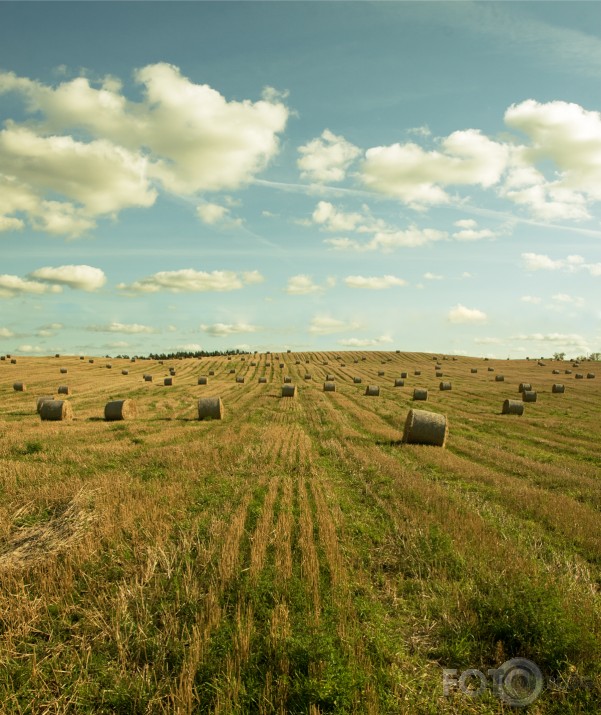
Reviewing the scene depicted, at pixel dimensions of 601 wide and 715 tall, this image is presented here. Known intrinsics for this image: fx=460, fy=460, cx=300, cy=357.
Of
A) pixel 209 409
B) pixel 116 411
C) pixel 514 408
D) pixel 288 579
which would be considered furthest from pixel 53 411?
pixel 514 408

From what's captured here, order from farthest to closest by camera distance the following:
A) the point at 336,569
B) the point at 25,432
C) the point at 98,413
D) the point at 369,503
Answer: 1. the point at 98,413
2. the point at 25,432
3. the point at 369,503
4. the point at 336,569

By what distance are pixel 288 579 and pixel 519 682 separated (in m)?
3.14

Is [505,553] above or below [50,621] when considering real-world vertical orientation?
above

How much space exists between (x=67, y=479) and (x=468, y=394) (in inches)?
1469

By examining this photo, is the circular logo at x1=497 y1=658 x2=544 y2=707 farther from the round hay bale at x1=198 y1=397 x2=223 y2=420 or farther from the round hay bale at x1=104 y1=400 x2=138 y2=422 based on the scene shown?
the round hay bale at x1=104 y1=400 x2=138 y2=422

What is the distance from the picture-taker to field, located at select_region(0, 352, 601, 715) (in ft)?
15.9

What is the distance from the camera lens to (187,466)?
45.8 feet

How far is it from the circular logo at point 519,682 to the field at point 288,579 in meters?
0.10

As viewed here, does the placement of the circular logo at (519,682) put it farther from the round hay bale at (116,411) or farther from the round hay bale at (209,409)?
the round hay bale at (116,411)

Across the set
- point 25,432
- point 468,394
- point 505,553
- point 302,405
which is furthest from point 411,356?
point 505,553

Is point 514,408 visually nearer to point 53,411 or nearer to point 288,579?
point 288,579

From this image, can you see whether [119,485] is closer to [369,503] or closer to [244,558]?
[244,558]

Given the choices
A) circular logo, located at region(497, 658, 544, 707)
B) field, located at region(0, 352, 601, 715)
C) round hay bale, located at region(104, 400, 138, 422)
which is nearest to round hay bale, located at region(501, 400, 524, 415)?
field, located at region(0, 352, 601, 715)

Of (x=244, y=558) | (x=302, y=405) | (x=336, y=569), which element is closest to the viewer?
(x=336, y=569)
